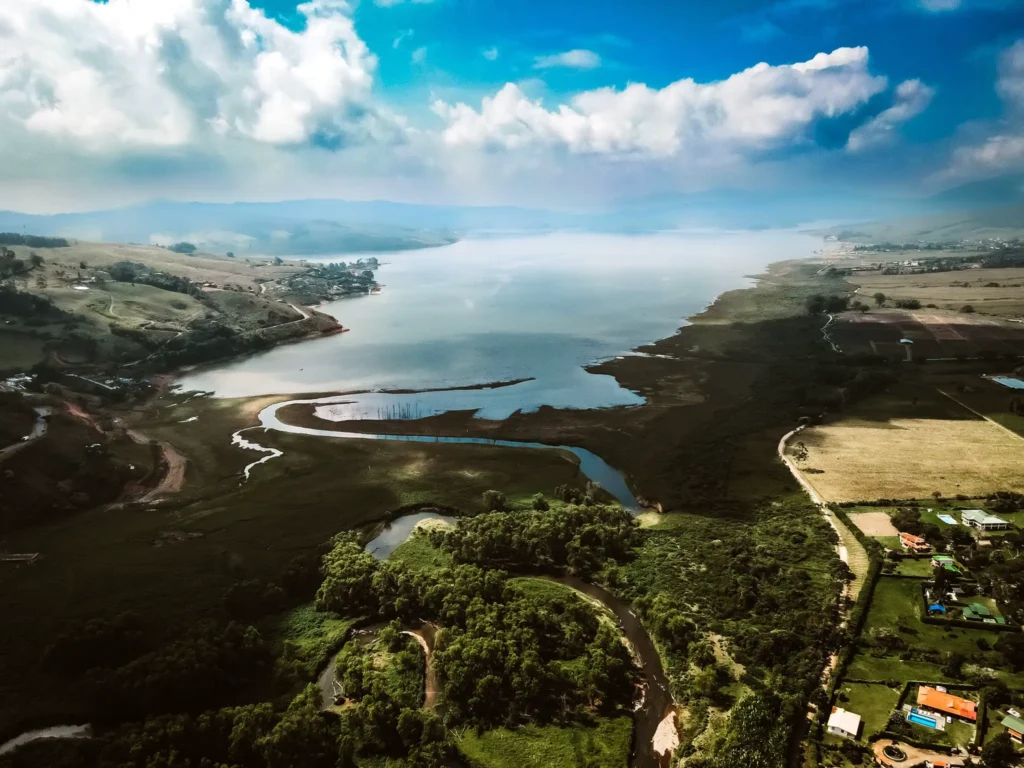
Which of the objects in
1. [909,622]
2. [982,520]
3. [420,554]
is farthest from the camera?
[420,554]

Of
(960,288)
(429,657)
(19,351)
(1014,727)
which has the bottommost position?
(429,657)

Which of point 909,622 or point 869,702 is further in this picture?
point 909,622

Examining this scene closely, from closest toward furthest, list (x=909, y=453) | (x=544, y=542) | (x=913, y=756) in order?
(x=913, y=756) → (x=544, y=542) → (x=909, y=453)

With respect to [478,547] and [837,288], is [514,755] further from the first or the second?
[837,288]

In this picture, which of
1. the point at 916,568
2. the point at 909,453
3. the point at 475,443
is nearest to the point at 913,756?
the point at 916,568

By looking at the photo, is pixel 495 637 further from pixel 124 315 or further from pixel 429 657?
pixel 124 315

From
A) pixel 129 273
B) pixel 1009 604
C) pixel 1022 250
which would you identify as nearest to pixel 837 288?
pixel 1022 250
